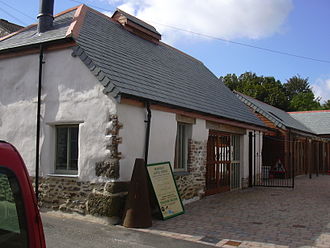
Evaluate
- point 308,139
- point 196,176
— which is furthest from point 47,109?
point 308,139

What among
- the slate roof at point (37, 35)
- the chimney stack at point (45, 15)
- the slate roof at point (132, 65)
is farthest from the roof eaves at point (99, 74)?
the chimney stack at point (45, 15)

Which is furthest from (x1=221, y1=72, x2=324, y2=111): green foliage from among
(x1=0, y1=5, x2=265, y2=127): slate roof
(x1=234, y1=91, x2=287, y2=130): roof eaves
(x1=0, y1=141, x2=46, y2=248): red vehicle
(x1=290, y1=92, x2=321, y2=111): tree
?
(x1=0, y1=141, x2=46, y2=248): red vehicle

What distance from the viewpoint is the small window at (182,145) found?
407 inches

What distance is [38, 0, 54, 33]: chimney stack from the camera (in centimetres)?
980

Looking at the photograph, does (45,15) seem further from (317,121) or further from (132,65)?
(317,121)

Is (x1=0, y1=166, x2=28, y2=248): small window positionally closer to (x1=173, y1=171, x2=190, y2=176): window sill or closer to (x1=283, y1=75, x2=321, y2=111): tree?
(x1=173, y1=171, x2=190, y2=176): window sill

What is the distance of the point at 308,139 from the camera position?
75.8ft

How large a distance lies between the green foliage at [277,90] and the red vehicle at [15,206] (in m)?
45.0

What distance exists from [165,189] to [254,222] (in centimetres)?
225

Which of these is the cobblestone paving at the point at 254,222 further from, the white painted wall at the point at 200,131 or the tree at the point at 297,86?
the tree at the point at 297,86

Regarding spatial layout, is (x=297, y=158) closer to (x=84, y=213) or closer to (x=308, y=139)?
(x=308, y=139)

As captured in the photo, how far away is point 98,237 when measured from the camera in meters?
6.46

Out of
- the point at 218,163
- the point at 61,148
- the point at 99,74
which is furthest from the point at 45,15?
the point at 218,163

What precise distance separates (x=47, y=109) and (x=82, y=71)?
1.45 metres
